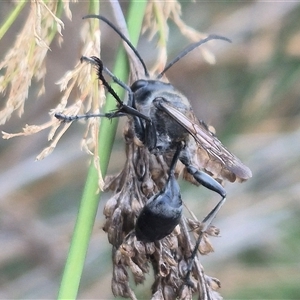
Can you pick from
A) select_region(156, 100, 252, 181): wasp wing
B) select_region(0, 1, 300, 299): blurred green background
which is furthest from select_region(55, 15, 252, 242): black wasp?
select_region(0, 1, 300, 299): blurred green background

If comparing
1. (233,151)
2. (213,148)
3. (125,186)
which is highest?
(233,151)

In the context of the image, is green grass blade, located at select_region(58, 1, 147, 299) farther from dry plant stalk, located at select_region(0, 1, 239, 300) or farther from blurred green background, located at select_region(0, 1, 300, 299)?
blurred green background, located at select_region(0, 1, 300, 299)

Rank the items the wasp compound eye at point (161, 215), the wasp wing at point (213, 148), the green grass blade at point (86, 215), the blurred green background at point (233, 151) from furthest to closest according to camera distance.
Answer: the blurred green background at point (233, 151)
the wasp wing at point (213, 148)
the wasp compound eye at point (161, 215)
the green grass blade at point (86, 215)

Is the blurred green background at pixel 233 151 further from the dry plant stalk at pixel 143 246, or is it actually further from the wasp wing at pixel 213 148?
the dry plant stalk at pixel 143 246

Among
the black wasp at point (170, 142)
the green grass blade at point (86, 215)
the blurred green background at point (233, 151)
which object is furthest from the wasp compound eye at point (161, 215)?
the blurred green background at point (233, 151)

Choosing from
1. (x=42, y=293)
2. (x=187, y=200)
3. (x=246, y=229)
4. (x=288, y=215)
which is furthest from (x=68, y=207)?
(x=288, y=215)

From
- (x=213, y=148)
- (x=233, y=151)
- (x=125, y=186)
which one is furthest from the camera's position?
(x=233, y=151)

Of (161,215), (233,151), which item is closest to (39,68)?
(161,215)

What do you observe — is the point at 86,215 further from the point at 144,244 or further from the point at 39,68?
the point at 39,68
